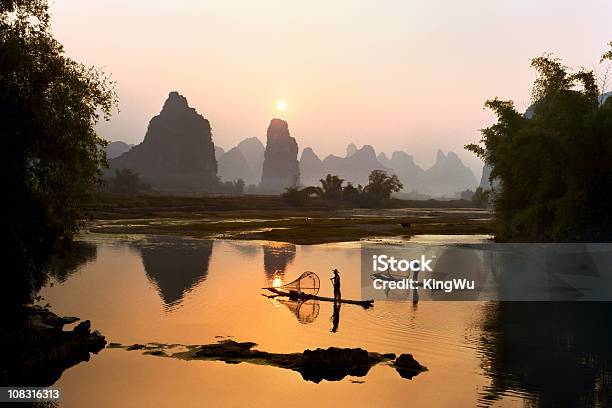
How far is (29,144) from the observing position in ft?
81.1

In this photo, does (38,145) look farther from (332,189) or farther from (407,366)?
(332,189)

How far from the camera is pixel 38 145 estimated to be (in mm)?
25312

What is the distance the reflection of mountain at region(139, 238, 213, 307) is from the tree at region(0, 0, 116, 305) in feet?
33.8

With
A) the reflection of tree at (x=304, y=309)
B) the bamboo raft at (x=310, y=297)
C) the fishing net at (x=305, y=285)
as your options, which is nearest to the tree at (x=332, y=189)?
the fishing net at (x=305, y=285)

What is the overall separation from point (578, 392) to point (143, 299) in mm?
25384

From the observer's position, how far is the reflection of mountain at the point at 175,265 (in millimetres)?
41000

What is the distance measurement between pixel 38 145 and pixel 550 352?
76.8 ft

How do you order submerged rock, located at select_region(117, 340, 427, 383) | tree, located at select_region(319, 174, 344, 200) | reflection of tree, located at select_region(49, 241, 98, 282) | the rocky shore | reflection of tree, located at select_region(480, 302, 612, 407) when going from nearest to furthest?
reflection of tree, located at select_region(480, 302, 612, 407), the rocky shore, submerged rock, located at select_region(117, 340, 427, 383), reflection of tree, located at select_region(49, 241, 98, 282), tree, located at select_region(319, 174, 344, 200)

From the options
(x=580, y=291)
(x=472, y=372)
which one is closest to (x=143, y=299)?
(x=472, y=372)

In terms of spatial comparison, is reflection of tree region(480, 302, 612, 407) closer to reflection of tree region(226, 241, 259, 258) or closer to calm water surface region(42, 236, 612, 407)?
calm water surface region(42, 236, 612, 407)

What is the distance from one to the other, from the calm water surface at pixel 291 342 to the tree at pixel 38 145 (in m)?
5.14

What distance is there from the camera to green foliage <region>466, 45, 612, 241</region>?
46.0 metres

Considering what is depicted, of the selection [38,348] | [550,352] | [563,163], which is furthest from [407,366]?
[563,163]

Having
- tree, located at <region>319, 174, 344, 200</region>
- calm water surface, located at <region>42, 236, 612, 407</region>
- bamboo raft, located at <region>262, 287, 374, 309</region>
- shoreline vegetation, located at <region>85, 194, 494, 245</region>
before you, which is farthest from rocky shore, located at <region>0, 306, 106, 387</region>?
tree, located at <region>319, 174, 344, 200</region>
